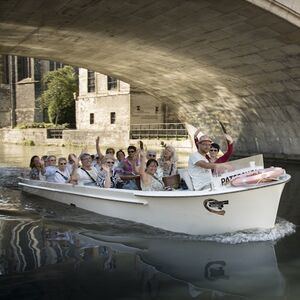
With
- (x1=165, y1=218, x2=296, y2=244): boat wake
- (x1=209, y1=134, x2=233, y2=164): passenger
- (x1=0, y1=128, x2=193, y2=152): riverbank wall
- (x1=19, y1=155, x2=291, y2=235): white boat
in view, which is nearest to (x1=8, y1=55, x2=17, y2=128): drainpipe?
(x1=0, y1=128, x2=193, y2=152): riverbank wall

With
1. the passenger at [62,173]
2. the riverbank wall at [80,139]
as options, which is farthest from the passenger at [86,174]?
the riverbank wall at [80,139]

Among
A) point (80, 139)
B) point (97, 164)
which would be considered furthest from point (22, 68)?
point (97, 164)

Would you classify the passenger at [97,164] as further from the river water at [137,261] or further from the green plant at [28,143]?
the green plant at [28,143]

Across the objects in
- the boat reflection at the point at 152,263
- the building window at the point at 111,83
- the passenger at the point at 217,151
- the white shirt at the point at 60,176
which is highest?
the building window at the point at 111,83

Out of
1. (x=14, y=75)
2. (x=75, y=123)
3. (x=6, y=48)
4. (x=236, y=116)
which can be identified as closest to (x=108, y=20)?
(x=6, y=48)

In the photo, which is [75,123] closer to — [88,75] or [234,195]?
[88,75]

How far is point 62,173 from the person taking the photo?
1007 cm

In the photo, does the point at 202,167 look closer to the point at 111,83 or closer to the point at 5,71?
the point at 111,83

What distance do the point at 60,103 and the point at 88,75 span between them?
4.88m

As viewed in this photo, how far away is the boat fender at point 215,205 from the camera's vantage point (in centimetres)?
676

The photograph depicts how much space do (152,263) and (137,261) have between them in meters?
0.20

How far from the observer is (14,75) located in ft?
167

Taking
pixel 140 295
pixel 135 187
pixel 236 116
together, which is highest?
pixel 236 116

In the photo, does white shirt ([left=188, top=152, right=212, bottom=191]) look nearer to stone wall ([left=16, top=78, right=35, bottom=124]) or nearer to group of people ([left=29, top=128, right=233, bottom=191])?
group of people ([left=29, top=128, right=233, bottom=191])
